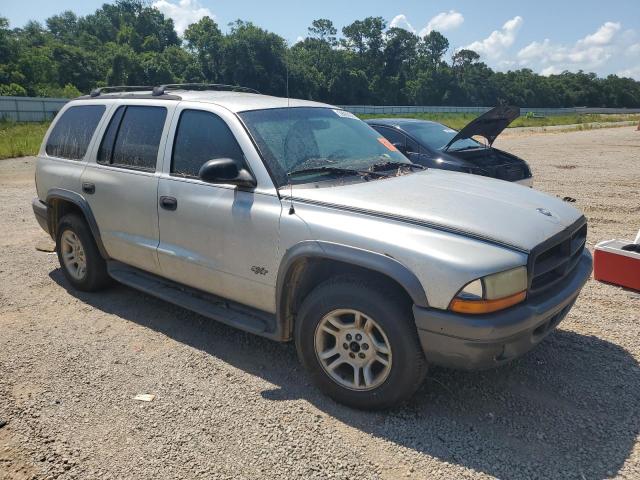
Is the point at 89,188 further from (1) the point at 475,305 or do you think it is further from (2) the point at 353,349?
(1) the point at 475,305

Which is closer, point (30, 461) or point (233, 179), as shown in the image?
point (30, 461)

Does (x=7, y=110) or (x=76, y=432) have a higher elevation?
(x=7, y=110)

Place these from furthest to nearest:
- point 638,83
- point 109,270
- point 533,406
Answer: point 638,83
point 109,270
point 533,406

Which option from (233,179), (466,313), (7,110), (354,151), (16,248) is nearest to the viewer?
(466,313)

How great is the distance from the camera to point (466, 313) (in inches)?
108

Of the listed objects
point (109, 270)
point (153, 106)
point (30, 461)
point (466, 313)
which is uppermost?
point (153, 106)

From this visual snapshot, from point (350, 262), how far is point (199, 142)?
1.66 metres

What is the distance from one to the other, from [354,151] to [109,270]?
2490 millimetres

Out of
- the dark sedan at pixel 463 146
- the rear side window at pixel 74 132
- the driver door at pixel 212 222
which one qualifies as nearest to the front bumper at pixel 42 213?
the rear side window at pixel 74 132

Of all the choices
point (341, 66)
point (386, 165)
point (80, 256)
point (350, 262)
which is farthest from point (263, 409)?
point (341, 66)

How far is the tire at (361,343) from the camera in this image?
2914mm

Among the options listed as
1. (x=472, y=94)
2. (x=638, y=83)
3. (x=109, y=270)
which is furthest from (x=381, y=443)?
(x=638, y=83)

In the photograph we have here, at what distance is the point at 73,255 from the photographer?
5211mm

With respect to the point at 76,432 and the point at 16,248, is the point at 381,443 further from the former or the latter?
the point at 16,248
